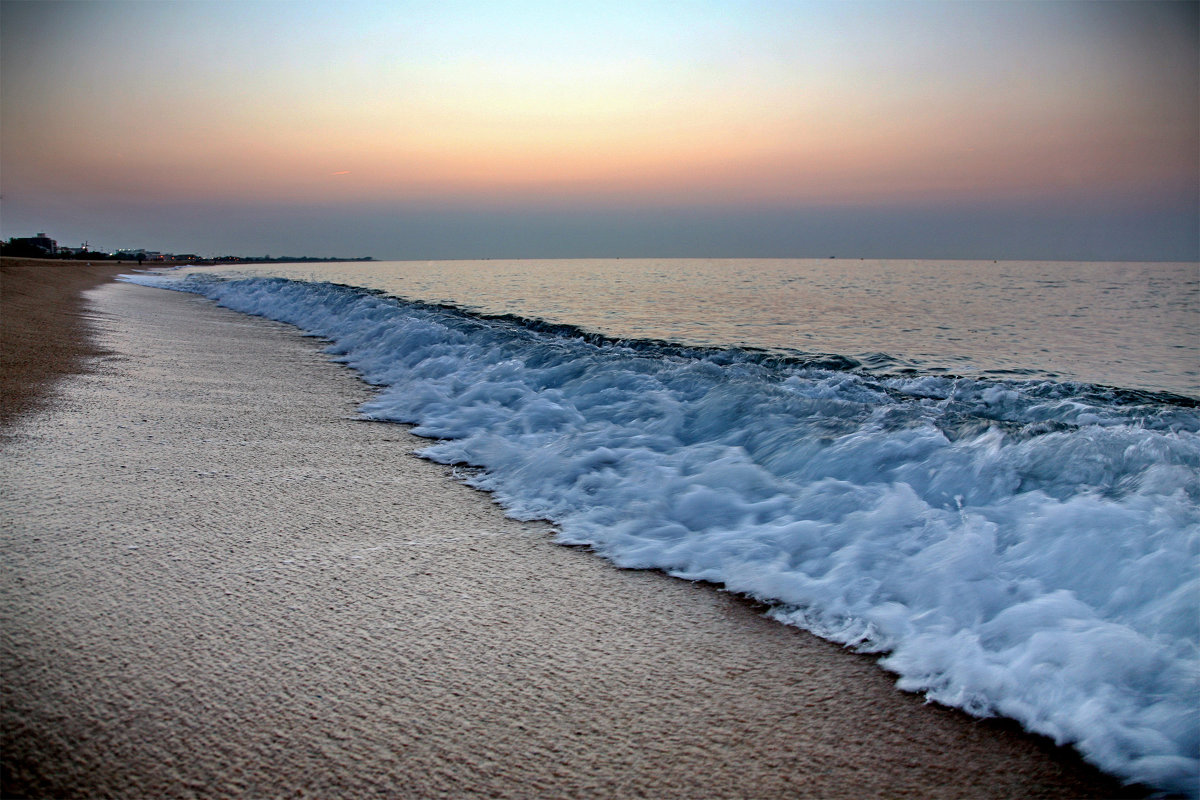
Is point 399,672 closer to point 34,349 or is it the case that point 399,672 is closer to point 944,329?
point 34,349

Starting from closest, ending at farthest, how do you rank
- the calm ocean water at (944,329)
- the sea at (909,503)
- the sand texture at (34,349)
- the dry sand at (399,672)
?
1. the dry sand at (399,672)
2. the sea at (909,503)
3. the sand texture at (34,349)
4. the calm ocean water at (944,329)

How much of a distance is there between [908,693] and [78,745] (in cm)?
232

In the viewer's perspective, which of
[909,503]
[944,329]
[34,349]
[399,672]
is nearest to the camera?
[399,672]

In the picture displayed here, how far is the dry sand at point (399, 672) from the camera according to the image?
1680 mm

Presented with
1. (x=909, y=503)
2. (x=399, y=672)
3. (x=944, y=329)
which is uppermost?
(x=944, y=329)

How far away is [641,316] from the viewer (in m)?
18.0

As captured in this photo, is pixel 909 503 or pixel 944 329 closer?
pixel 909 503

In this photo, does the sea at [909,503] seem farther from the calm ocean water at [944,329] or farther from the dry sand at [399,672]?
the calm ocean water at [944,329]

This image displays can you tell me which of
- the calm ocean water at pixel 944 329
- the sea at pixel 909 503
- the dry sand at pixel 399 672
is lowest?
the dry sand at pixel 399 672

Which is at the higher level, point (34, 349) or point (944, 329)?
point (944, 329)

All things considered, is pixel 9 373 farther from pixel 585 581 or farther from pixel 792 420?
pixel 792 420

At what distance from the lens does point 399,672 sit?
2.10m

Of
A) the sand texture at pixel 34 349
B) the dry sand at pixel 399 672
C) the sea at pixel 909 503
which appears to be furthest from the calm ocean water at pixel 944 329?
the sand texture at pixel 34 349

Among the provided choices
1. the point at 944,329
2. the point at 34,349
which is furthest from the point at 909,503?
the point at 944,329
